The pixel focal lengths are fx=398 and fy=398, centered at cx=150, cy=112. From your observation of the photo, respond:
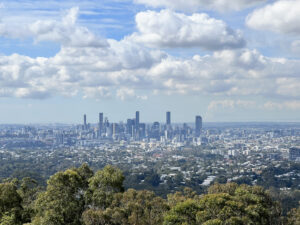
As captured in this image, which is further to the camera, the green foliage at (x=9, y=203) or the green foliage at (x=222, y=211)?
the green foliage at (x=9, y=203)

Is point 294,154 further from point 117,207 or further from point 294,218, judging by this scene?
point 117,207

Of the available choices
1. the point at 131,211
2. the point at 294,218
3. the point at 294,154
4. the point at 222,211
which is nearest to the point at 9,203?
the point at 131,211

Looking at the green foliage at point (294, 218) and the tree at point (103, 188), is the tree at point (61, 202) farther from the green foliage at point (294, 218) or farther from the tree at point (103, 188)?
the green foliage at point (294, 218)

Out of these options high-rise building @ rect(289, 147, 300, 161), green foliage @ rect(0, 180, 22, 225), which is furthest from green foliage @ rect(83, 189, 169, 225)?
high-rise building @ rect(289, 147, 300, 161)

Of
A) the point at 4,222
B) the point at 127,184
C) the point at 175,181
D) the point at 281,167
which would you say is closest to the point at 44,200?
the point at 4,222

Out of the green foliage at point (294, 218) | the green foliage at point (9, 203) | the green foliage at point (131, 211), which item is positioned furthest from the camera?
the green foliage at point (294, 218)

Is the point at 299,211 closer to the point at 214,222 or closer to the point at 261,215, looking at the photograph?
the point at 261,215

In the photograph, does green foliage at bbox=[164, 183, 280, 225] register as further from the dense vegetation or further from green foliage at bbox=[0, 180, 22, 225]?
green foliage at bbox=[0, 180, 22, 225]

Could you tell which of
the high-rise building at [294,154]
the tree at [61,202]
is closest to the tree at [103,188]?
the tree at [61,202]
